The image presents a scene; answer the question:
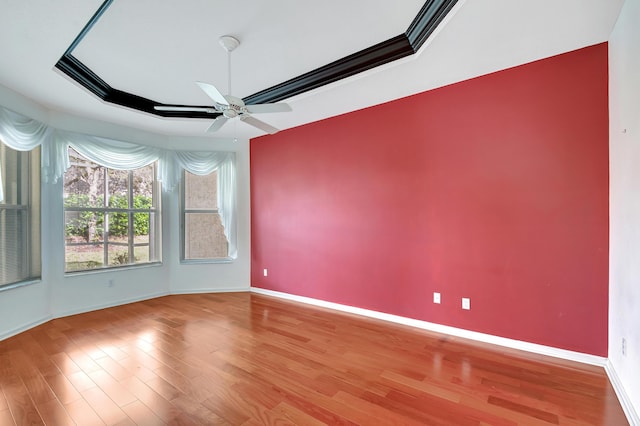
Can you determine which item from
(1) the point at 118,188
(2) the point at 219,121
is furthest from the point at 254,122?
(1) the point at 118,188

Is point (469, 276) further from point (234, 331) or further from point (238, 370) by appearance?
point (234, 331)

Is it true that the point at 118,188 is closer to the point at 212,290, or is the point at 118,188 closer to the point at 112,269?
the point at 112,269

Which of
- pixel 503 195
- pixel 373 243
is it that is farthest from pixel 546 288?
pixel 373 243

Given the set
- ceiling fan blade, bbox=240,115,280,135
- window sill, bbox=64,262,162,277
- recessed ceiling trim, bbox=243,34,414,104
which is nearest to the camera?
recessed ceiling trim, bbox=243,34,414,104

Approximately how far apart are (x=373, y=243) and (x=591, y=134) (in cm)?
224

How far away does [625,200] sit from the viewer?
2.00m

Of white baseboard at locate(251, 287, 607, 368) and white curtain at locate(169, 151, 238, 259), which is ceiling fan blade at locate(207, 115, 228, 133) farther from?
white baseboard at locate(251, 287, 607, 368)

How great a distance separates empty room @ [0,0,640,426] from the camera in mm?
1993

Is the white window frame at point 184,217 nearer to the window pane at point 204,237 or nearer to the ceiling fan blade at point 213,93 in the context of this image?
the window pane at point 204,237

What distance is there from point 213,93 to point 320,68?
111 centimetres

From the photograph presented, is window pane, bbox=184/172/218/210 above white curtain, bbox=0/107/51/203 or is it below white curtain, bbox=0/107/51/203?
below

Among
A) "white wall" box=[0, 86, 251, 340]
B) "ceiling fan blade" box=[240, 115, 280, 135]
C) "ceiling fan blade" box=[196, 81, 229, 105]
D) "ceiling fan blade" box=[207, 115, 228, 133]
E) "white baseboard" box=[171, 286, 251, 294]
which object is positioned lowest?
"white baseboard" box=[171, 286, 251, 294]

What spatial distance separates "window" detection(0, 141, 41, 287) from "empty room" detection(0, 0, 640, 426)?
0.06ft

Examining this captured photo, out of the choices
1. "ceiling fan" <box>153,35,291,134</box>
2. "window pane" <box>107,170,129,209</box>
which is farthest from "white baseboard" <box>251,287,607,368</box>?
"window pane" <box>107,170,129,209</box>
